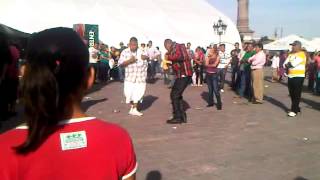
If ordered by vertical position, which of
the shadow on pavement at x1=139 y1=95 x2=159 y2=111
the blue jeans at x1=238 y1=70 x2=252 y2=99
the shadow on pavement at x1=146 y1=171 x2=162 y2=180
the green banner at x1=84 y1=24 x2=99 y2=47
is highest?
the green banner at x1=84 y1=24 x2=99 y2=47

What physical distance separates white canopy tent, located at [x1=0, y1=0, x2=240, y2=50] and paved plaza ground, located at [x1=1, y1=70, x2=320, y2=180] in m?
28.2

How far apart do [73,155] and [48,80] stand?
287 millimetres

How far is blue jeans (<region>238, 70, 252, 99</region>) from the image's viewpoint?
14.8m

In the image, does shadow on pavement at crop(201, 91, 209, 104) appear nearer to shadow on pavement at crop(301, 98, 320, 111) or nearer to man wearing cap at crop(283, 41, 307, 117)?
shadow on pavement at crop(301, 98, 320, 111)

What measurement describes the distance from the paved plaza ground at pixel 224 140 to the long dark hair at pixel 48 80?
410 cm

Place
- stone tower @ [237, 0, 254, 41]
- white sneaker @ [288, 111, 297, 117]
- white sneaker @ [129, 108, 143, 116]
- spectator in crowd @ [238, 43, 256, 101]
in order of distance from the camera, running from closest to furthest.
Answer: white sneaker @ [129, 108, 143, 116]
white sneaker @ [288, 111, 297, 117]
spectator in crowd @ [238, 43, 256, 101]
stone tower @ [237, 0, 254, 41]

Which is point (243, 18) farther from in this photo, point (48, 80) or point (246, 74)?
point (48, 80)

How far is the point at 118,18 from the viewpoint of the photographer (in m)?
43.4

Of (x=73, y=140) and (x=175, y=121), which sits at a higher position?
(x=73, y=140)

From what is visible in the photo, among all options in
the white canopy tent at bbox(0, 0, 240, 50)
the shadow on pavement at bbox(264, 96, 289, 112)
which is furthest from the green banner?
the white canopy tent at bbox(0, 0, 240, 50)

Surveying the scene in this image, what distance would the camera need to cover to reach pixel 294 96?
1097 cm

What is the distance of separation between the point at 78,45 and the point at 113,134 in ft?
1.21

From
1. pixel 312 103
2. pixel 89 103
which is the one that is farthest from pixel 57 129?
pixel 312 103

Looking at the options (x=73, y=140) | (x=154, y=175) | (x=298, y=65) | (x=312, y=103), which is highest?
(x=298, y=65)
